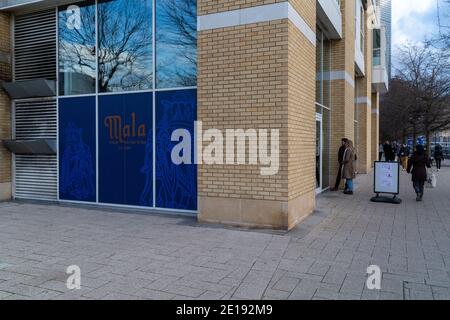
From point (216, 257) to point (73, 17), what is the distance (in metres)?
7.36

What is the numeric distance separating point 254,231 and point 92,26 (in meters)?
6.27

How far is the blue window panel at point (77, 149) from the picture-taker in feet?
31.2

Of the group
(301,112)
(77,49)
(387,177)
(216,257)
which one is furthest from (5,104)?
(387,177)

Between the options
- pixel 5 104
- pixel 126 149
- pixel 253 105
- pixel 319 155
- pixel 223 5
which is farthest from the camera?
pixel 319 155

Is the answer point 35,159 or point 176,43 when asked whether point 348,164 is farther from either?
point 35,159

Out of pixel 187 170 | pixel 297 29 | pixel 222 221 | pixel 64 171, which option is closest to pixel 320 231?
pixel 222 221

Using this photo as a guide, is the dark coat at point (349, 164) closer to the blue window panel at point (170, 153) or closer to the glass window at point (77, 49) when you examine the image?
the blue window panel at point (170, 153)

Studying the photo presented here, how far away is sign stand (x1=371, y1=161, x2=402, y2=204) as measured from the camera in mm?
10625

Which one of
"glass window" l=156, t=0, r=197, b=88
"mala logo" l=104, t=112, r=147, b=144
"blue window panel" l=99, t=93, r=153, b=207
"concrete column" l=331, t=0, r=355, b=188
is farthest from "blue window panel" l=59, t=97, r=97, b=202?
"concrete column" l=331, t=0, r=355, b=188

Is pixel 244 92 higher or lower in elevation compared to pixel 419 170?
higher

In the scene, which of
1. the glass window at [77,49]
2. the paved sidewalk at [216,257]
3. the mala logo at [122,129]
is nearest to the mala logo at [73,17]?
the glass window at [77,49]

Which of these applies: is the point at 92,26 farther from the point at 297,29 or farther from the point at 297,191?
the point at 297,191

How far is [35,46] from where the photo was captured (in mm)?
10336

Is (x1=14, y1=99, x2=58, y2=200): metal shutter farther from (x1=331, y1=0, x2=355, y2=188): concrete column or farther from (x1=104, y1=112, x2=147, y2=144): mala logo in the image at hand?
(x1=331, y1=0, x2=355, y2=188): concrete column
